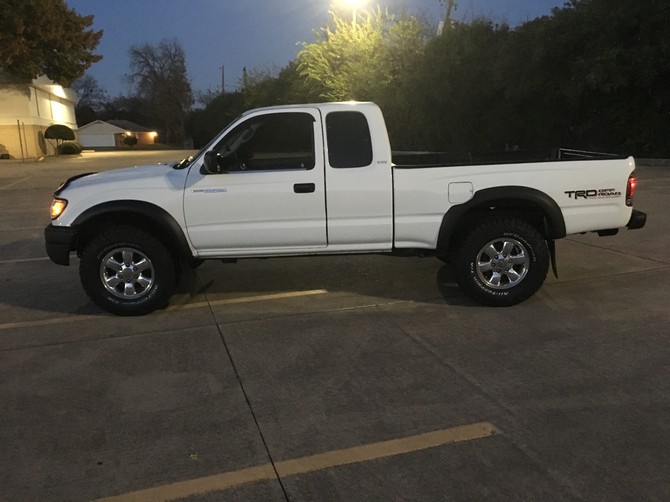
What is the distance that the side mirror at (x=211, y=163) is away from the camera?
5.45 meters

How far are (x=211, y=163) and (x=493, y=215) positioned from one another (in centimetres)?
271

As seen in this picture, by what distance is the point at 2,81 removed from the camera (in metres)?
39.2

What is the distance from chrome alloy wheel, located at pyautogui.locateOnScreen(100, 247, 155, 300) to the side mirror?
1.01m

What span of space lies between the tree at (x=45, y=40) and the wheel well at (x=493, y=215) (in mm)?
37045

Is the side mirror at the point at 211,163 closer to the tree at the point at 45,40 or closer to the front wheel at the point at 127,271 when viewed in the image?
the front wheel at the point at 127,271

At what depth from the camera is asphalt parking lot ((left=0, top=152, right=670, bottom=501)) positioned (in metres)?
3.07

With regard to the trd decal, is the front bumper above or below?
below

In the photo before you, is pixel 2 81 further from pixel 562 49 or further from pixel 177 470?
pixel 177 470

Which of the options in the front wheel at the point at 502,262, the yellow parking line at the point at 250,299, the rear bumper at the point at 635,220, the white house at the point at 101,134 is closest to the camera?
the front wheel at the point at 502,262

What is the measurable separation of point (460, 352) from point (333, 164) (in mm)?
2103

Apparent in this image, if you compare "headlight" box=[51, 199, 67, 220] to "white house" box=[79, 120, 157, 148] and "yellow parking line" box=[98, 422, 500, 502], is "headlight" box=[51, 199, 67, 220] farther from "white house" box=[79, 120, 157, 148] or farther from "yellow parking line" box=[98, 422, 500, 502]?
"white house" box=[79, 120, 157, 148]

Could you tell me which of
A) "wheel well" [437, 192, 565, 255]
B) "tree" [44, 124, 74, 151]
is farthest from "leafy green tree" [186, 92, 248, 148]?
"wheel well" [437, 192, 565, 255]

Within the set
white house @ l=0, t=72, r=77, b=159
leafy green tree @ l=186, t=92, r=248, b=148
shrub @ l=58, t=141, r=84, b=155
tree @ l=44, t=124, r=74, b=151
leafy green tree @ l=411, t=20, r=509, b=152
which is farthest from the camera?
leafy green tree @ l=186, t=92, r=248, b=148

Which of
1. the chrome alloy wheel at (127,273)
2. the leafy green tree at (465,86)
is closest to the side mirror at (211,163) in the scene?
the chrome alloy wheel at (127,273)
